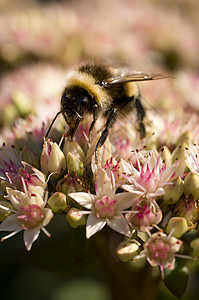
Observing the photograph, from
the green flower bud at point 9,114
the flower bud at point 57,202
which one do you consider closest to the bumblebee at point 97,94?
the flower bud at point 57,202

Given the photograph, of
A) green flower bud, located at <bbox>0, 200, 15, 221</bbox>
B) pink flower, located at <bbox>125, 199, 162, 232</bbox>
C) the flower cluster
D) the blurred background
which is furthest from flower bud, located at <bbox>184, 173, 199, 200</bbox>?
green flower bud, located at <bbox>0, 200, 15, 221</bbox>

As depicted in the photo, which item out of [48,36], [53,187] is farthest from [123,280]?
[48,36]

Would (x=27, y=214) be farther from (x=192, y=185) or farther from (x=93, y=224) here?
(x=192, y=185)

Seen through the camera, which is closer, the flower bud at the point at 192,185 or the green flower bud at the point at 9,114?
the flower bud at the point at 192,185

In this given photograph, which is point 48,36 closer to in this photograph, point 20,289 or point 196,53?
point 196,53

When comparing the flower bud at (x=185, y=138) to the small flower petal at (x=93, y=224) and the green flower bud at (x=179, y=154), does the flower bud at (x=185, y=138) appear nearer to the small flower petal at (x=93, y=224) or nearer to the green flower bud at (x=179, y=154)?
the green flower bud at (x=179, y=154)

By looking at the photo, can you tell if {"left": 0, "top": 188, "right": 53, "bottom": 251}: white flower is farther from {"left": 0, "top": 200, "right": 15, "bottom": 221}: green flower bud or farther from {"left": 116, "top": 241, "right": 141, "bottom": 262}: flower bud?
{"left": 116, "top": 241, "right": 141, "bottom": 262}: flower bud
